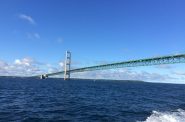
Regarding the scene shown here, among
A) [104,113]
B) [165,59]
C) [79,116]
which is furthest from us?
[165,59]

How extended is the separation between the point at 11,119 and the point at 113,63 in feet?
222

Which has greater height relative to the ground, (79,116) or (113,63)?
(113,63)

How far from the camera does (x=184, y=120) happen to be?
1919cm

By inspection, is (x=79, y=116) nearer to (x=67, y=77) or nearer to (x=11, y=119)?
(x=11, y=119)

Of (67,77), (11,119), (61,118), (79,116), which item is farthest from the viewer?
(67,77)

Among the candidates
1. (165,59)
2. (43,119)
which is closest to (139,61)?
(165,59)

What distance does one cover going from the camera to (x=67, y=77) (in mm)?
122438

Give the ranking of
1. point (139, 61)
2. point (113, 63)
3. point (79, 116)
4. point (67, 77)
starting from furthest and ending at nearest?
point (67, 77) → point (113, 63) → point (139, 61) → point (79, 116)

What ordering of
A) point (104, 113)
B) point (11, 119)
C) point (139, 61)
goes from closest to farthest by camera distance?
point (11, 119) < point (104, 113) < point (139, 61)

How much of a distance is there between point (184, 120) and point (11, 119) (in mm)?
12640

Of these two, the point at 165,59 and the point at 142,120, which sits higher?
the point at 165,59

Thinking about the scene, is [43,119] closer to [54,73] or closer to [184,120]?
→ [184,120]

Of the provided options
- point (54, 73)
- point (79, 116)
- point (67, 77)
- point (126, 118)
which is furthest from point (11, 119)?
point (54, 73)

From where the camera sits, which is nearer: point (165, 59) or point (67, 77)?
point (165, 59)
